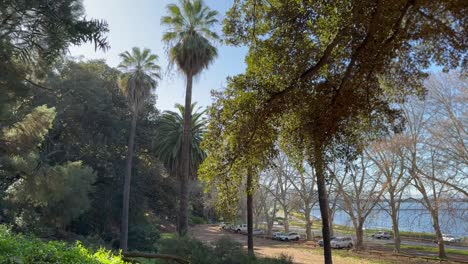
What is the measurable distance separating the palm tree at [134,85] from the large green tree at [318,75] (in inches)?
796

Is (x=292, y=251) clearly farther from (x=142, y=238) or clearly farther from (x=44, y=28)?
(x=44, y=28)

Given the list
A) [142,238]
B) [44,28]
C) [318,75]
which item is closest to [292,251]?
[142,238]

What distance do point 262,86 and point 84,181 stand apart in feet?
63.8

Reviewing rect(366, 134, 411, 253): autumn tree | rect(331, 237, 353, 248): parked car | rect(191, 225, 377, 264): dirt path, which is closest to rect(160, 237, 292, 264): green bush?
rect(191, 225, 377, 264): dirt path

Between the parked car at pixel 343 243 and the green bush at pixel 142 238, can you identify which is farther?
the parked car at pixel 343 243

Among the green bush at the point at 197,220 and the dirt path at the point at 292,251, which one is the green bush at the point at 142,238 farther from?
the green bush at the point at 197,220

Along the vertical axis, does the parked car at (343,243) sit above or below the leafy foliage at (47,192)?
below

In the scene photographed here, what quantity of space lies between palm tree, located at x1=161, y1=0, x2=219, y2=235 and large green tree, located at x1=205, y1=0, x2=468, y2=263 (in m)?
15.6

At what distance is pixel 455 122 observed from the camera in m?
22.8

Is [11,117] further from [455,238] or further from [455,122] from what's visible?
[455,238]

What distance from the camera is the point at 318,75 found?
21.6ft

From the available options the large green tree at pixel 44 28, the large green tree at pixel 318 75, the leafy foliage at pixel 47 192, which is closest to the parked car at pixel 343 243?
the leafy foliage at pixel 47 192

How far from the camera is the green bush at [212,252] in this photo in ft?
43.7

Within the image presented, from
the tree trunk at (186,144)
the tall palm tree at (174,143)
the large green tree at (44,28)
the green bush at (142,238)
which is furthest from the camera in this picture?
the tall palm tree at (174,143)
